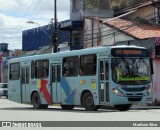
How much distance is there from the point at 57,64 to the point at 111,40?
1409 cm

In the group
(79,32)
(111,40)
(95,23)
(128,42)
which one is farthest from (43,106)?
(79,32)

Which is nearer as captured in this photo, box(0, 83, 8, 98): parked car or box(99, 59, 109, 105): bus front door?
box(99, 59, 109, 105): bus front door

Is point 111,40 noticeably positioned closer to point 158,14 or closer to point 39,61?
point 158,14

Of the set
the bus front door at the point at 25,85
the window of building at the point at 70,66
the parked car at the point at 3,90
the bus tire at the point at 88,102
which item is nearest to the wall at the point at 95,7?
the parked car at the point at 3,90

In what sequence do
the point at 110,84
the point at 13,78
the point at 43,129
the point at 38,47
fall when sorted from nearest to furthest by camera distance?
the point at 43,129
the point at 110,84
the point at 13,78
the point at 38,47

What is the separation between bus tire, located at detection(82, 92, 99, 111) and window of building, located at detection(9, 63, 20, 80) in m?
7.04

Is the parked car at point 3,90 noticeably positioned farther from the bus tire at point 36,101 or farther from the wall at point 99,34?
the bus tire at point 36,101

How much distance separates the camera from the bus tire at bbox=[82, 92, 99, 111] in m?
22.3

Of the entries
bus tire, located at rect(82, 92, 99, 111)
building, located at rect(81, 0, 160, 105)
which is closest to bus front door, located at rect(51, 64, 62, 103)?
bus tire, located at rect(82, 92, 99, 111)

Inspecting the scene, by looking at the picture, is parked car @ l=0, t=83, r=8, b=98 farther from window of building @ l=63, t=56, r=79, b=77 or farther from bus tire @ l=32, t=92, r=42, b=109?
window of building @ l=63, t=56, r=79, b=77

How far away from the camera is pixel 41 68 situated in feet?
86.3

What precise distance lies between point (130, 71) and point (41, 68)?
6.64m

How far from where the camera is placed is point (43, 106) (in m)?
27.3

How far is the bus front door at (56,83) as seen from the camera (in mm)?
24828
